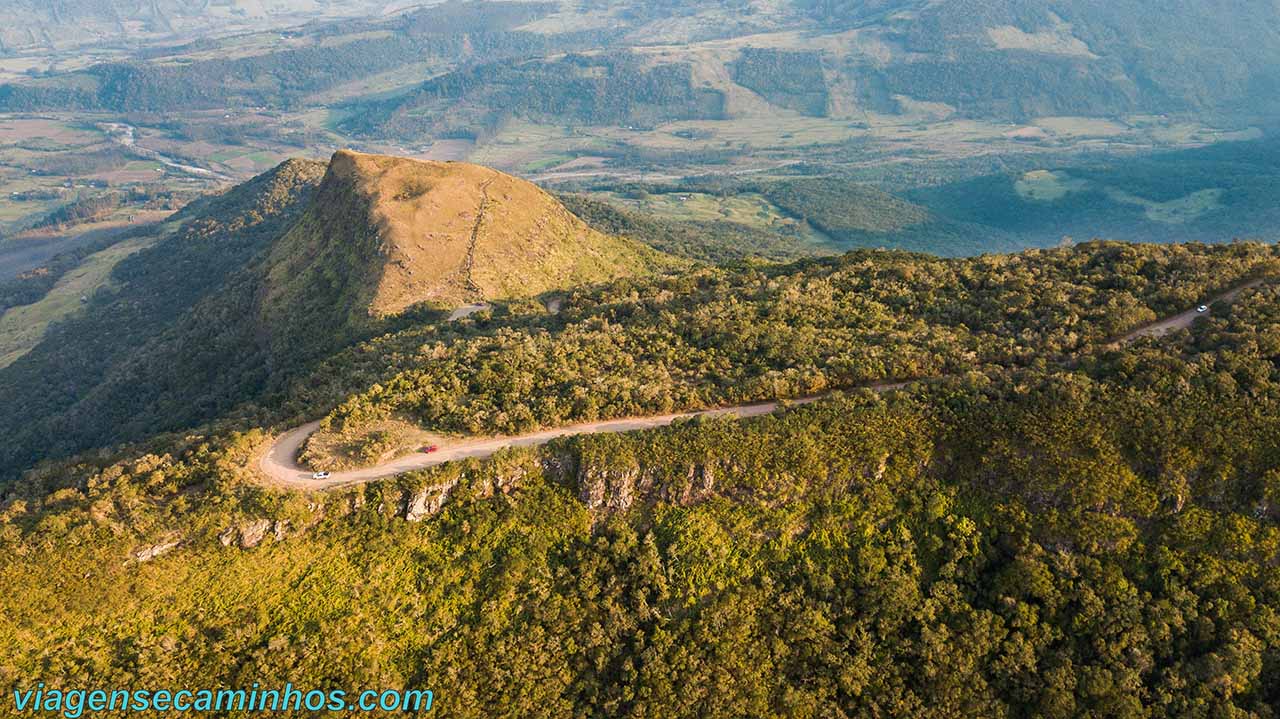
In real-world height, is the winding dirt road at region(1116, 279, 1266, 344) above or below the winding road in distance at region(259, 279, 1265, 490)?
above

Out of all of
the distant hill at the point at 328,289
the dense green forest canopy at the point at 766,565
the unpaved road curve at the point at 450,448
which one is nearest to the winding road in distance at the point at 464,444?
the unpaved road curve at the point at 450,448

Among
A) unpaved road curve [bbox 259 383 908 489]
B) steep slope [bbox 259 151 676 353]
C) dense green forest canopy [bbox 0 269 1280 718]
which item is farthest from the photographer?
steep slope [bbox 259 151 676 353]

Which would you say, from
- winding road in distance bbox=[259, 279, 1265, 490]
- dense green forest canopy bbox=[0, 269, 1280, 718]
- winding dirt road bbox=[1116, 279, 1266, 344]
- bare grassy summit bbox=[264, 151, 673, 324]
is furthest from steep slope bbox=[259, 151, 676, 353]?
winding dirt road bbox=[1116, 279, 1266, 344]

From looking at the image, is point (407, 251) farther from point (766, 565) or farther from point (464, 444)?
point (766, 565)

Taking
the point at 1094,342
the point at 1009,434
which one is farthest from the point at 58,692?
the point at 1094,342

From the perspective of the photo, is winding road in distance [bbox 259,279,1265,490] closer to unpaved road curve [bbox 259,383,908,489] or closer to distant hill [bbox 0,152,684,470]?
unpaved road curve [bbox 259,383,908,489]

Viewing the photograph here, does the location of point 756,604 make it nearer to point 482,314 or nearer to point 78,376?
point 482,314
